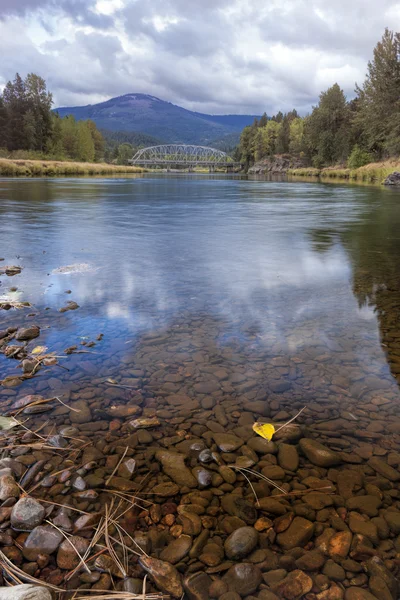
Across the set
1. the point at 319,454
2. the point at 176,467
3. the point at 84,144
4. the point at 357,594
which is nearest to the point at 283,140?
the point at 84,144

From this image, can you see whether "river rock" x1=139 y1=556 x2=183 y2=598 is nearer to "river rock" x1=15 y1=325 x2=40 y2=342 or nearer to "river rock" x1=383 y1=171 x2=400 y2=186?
"river rock" x1=15 y1=325 x2=40 y2=342

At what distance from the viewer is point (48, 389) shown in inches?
157

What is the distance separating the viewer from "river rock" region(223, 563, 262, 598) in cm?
217

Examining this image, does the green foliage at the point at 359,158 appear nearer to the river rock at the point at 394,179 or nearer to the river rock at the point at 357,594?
the river rock at the point at 394,179

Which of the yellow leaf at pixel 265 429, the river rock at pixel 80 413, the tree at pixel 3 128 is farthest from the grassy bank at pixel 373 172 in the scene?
the tree at pixel 3 128

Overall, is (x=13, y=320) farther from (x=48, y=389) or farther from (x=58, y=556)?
(x=58, y=556)

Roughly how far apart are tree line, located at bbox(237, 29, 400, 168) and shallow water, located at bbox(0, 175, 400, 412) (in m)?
55.3

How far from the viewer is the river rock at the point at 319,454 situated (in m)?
3.10

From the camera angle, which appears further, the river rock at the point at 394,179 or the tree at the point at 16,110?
the tree at the point at 16,110

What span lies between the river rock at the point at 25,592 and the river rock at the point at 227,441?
1.56 meters

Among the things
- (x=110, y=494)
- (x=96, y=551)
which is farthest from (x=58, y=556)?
(x=110, y=494)

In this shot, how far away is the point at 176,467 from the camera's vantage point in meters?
3.03

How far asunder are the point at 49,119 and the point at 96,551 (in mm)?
109777

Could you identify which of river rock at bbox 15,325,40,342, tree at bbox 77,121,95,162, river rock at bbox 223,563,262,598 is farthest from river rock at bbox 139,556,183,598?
tree at bbox 77,121,95,162
